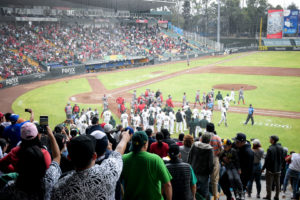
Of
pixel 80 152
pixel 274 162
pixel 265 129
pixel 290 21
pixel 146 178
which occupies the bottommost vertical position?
pixel 265 129

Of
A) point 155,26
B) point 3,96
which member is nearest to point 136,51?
point 155,26

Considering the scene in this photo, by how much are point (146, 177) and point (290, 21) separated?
70586 mm

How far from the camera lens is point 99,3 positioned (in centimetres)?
4925

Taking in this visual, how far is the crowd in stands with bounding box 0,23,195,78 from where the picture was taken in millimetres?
35522

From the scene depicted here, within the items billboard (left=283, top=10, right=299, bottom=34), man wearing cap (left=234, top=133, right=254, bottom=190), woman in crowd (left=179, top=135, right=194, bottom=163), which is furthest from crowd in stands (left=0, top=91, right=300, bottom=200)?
billboard (left=283, top=10, right=299, bottom=34)

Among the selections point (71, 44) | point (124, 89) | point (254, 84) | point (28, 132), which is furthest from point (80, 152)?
point (71, 44)

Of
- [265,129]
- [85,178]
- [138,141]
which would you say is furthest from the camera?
[265,129]

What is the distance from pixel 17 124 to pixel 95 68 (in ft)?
122

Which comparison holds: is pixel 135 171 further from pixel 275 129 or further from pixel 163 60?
pixel 163 60

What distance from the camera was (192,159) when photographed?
17.0ft

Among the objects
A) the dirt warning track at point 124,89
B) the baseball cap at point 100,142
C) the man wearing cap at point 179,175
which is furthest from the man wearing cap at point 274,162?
the dirt warning track at point 124,89

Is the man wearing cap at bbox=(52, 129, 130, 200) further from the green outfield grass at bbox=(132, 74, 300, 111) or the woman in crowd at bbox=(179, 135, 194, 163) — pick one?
the green outfield grass at bbox=(132, 74, 300, 111)

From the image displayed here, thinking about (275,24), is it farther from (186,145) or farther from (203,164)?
(203,164)

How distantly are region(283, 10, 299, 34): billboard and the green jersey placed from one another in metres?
69.8
